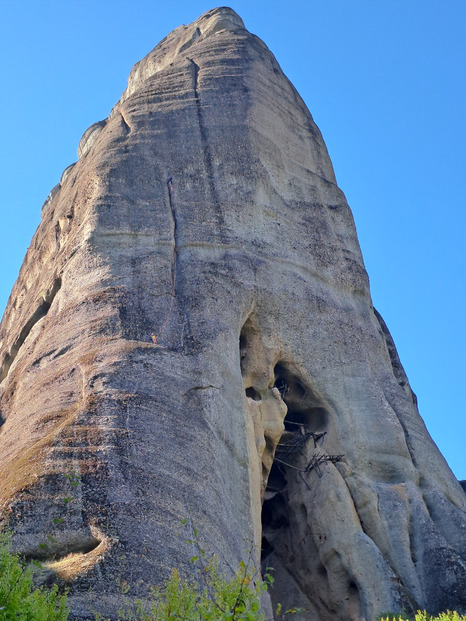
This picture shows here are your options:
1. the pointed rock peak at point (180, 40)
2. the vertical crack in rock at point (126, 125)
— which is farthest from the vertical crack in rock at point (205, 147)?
the pointed rock peak at point (180, 40)

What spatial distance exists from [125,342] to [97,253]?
3.22 meters

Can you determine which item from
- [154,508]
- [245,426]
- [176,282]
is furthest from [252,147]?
[154,508]

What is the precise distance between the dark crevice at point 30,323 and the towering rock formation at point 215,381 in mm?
57

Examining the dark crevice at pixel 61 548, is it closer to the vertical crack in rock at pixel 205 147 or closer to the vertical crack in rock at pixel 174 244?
the vertical crack in rock at pixel 174 244

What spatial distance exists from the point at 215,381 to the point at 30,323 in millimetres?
6340

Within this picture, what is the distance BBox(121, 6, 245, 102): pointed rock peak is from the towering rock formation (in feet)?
12.1

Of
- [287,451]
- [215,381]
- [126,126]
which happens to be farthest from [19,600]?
[126,126]

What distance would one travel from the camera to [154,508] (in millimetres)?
13500

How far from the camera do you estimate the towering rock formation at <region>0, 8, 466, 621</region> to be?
13.7 metres

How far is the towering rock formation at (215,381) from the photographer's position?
13711 millimetres

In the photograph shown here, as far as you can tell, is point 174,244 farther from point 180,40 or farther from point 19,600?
point 180,40

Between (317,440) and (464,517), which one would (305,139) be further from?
(464,517)

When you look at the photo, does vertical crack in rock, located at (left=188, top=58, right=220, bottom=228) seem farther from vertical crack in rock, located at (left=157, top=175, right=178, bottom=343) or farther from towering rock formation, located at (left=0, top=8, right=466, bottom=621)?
vertical crack in rock, located at (left=157, top=175, right=178, bottom=343)

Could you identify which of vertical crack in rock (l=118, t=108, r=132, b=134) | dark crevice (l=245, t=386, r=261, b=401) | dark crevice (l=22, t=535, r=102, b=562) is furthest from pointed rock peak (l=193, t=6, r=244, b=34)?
dark crevice (l=22, t=535, r=102, b=562)
